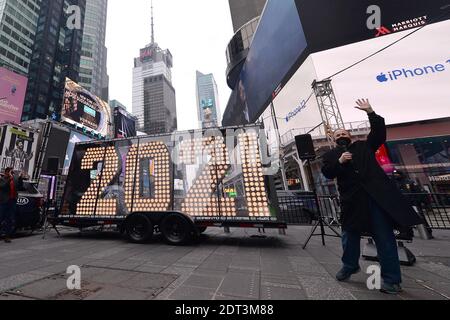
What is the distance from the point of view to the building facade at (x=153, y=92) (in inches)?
5753

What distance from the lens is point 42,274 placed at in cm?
306

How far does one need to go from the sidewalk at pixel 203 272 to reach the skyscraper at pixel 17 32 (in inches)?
2892

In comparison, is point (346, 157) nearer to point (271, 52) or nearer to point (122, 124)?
point (271, 52)

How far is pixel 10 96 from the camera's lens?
24156 mm

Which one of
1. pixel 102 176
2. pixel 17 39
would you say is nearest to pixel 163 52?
pixel 17 39

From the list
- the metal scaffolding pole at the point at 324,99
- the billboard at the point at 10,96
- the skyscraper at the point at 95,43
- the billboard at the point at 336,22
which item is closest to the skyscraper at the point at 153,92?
the skyscraper at the point at 95,43

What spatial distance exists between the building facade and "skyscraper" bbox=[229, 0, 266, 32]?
3606 inches

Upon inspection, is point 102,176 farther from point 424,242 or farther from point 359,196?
point 424,242

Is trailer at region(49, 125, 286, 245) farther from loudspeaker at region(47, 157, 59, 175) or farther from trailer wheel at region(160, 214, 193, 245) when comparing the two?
loudspeaker at region(47, 157, 59, 175)

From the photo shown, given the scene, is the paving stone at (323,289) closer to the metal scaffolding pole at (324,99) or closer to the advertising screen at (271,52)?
the metal scaffolding pole at (324,99)

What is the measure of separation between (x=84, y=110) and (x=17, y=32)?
52.9 metres

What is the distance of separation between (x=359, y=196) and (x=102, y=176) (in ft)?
21.2

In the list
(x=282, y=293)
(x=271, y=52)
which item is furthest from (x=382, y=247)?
(x=271, y=52)
